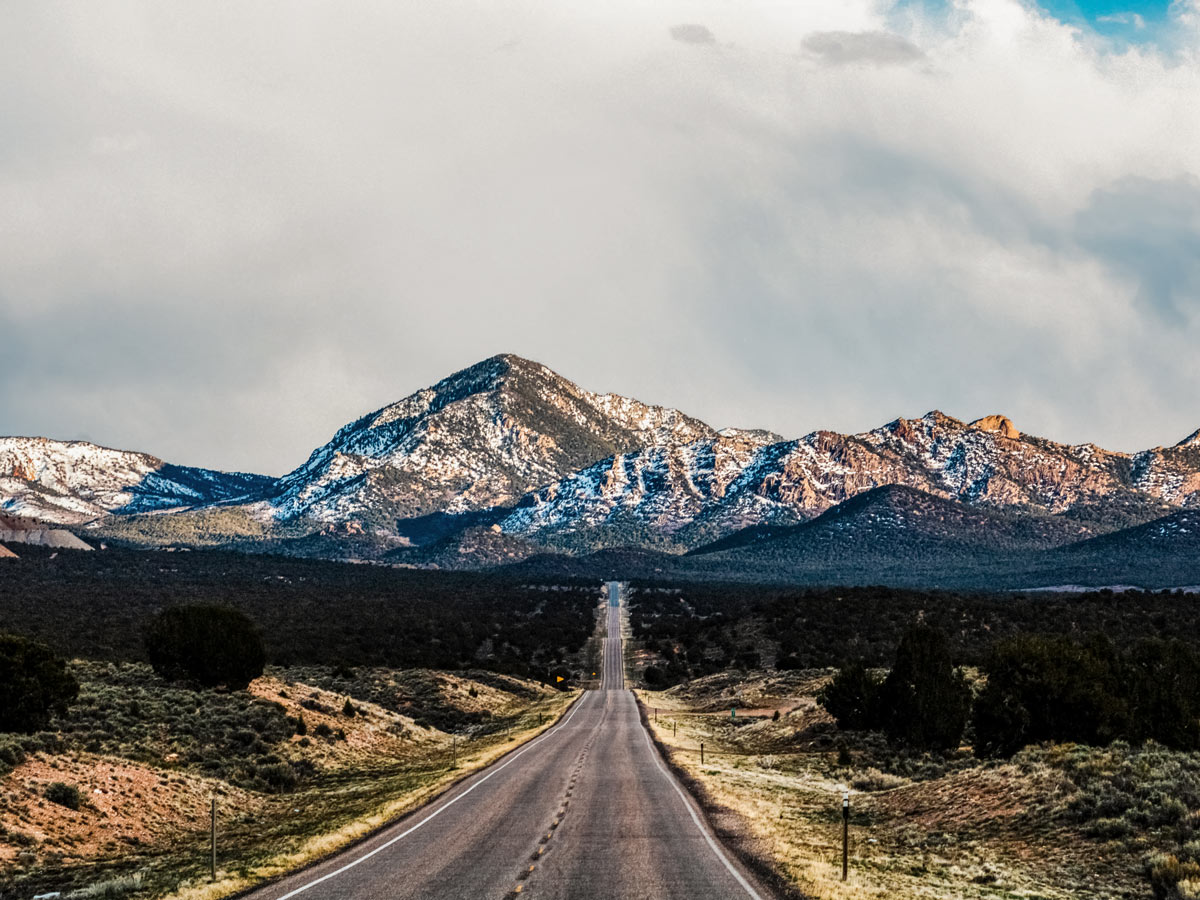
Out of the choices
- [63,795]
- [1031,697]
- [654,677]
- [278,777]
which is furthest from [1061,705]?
[654,677]

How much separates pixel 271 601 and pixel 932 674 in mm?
108195

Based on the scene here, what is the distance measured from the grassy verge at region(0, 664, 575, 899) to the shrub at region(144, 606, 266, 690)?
47.0 inches

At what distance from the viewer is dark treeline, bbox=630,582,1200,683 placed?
90.2m

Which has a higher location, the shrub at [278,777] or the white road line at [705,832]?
the white road line at [705,832]

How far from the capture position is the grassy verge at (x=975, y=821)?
20094mm

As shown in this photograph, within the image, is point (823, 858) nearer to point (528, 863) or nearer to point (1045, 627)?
point (528, 863)

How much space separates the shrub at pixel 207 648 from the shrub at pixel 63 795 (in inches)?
760

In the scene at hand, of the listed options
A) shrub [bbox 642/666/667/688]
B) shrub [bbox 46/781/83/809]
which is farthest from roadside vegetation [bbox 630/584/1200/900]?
shrub [bbox 642/666/667/688]

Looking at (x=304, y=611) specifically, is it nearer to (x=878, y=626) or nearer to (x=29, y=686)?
(x=878, y=626)

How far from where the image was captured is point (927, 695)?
1695 inches

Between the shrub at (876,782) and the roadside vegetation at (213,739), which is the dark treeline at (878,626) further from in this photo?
the shrub at (876,782)

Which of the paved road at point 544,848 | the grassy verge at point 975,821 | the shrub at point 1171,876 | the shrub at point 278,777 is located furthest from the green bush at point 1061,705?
the shrub at point 278,777

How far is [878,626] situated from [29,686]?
8824cm

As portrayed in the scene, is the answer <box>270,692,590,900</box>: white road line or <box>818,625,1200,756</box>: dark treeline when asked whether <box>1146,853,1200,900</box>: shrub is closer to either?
<box>270,692,590,900</box>: white road line
